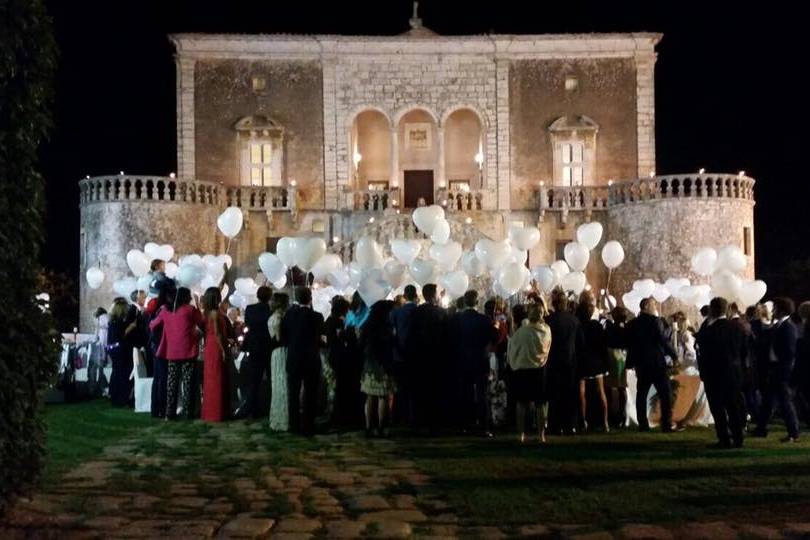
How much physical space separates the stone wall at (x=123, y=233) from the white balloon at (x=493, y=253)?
1348 centimetres

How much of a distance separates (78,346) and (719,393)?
12453 millimetres

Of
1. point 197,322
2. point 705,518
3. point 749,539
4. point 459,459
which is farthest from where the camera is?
point 197,322

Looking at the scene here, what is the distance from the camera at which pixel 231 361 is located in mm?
13180

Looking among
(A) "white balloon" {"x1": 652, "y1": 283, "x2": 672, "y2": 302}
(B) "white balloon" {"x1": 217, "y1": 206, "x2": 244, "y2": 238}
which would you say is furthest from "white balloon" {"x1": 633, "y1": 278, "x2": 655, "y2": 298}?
(B) "white balloon" {"x1": 217, "y1": 206, "x2": 244, "y2": 238}

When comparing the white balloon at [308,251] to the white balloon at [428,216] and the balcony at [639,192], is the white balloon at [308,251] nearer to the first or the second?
the white balloon at [428,216]

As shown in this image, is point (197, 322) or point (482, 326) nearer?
point (482, 326)

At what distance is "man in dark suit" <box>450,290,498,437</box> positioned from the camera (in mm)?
11273

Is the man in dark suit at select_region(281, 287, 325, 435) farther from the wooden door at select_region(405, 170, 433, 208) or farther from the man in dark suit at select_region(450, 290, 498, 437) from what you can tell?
the wooden door at select_region(405, 170, 433, 208)

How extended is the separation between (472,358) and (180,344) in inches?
158

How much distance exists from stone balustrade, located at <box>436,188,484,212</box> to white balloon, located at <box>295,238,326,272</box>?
45.6ft

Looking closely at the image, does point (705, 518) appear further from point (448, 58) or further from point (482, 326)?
point (448, 58)

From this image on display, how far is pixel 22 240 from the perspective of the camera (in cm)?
653

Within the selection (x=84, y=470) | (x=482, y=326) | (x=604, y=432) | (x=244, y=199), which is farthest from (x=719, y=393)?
(x=244, y=199)

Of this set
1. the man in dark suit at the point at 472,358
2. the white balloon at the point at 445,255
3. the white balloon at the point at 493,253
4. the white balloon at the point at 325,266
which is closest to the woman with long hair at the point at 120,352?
the white balloon at the point at 325,266
